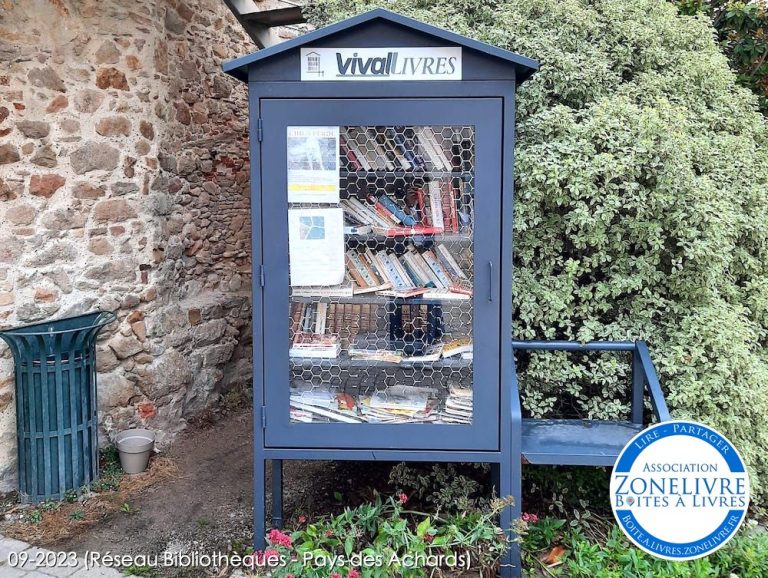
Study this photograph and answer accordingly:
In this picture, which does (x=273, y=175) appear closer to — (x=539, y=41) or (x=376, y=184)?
(x=376, y=184)

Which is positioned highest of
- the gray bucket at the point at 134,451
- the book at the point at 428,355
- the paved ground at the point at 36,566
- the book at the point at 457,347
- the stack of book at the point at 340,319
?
the stack of book at the point at 340,319

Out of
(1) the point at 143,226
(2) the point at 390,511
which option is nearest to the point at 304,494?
(2) the point at 390,511

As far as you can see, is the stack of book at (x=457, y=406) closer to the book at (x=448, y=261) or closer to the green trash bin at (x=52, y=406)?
the book at (x=448, y=261)

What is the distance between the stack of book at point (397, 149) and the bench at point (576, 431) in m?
1.04

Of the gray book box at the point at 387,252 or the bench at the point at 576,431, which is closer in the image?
the gray book box at the point at 387,252

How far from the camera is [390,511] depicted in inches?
137

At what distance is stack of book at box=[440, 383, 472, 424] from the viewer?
3.06m

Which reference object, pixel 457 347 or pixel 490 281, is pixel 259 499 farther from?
pixel 490 281

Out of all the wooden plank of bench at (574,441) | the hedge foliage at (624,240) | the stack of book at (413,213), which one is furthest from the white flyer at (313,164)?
the wooden plank of bench at (574,441)

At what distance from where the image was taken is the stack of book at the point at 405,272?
316 cm

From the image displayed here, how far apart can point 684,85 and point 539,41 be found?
1.03 meters

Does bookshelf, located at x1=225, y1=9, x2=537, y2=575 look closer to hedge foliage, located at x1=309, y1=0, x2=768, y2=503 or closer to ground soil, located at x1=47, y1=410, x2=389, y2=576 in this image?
ground soil, located at x1=47, y1=410, x2=389, y2=576

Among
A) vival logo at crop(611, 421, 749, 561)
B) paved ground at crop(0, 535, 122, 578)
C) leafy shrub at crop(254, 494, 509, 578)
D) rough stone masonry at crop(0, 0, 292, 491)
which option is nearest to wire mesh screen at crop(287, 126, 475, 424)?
leafy shrub at crop(254, 494, 509, 578)

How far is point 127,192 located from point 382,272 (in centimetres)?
219
